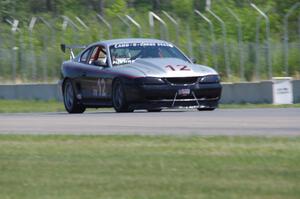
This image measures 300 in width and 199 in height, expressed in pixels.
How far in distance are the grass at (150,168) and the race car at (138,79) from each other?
19.3ft

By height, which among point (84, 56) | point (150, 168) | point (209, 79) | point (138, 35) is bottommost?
point (138, 35)

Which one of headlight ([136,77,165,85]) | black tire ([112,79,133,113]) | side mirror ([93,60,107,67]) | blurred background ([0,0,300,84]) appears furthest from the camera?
blurred background ([0,0,300,84])

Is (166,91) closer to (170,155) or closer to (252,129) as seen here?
(252,129)

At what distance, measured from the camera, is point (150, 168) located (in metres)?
10.6

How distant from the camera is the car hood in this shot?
19406 mm

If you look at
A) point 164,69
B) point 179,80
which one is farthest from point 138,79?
point 179,80

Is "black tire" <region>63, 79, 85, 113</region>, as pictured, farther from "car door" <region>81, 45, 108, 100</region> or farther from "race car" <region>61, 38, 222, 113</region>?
"car door" <region>81, 45, 108, 100</region>

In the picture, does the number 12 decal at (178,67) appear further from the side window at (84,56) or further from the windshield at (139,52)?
the side window at (84,56)

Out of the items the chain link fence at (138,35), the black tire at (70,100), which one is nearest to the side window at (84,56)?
the black tire at (70,100)

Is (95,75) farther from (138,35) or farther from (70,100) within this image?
(138,35)

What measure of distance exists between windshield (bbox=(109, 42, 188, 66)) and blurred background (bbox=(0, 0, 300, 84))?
6.21m

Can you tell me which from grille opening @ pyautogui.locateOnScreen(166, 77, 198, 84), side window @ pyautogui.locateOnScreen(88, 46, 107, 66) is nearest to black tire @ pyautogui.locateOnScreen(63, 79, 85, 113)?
side window @ pyautogui.locateOnScreen(88, 46, 107, 66)

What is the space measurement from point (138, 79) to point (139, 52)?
1.43 m

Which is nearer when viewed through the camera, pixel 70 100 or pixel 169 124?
pixel 169 124
